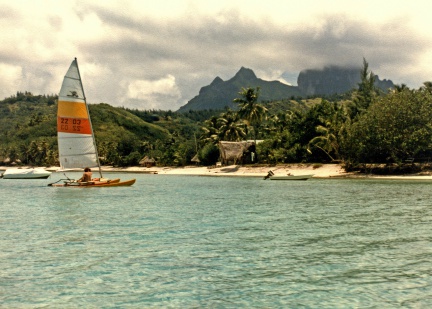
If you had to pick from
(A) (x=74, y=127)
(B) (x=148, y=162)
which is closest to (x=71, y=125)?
(A) (x=74, y=127)

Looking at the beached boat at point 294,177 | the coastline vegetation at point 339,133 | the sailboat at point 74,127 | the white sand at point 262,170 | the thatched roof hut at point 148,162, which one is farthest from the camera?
the thatched roof hut at point 148,162

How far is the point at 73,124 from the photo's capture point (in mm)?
42125

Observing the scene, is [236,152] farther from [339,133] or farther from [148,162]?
[148,162]

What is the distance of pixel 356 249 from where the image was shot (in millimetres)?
13875

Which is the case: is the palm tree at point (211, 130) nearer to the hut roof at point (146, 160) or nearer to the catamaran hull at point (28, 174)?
the hut roof at point (146, 160)

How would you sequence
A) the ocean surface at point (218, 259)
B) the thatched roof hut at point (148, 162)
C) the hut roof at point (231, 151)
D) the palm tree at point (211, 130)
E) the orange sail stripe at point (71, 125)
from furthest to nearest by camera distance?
the thatched roof hut at point (148, 162)
the palm tree at point (211, 130)
the hut roof at point (231, 151)
the orange sail stripe at point (71, 125)
the ocean surface at point (218, 259)

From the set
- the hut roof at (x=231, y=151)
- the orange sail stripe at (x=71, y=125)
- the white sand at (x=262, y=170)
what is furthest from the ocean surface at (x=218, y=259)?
the hut roof at (x=231, y=151)

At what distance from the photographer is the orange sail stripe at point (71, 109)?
137 ft

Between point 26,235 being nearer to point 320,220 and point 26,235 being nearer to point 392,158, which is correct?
point 320,220

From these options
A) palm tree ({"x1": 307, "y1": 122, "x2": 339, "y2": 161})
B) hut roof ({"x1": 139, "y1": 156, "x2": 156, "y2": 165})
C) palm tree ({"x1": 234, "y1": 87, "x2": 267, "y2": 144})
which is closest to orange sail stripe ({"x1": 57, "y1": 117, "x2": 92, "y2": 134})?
palm tree ({"x1": 307, "y1": 122, "x2": 339, "y2": 161})

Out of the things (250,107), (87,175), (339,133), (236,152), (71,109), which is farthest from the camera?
(236,152)

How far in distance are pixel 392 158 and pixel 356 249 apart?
49838 mm

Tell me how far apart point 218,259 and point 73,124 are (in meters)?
33.6

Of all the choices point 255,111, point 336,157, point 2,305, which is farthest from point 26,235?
point 255,111
